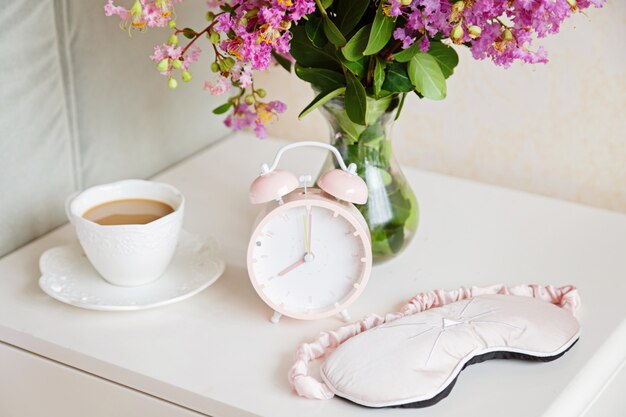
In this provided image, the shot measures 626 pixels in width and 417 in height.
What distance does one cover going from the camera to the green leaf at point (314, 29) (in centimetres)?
86

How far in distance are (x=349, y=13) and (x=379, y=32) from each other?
57 mm

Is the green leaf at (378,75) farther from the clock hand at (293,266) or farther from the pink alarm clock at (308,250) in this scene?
the clock hand at (293,266)

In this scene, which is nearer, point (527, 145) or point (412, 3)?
point (412, 3)

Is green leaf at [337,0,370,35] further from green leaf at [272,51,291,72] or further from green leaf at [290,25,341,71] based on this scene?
green leaf at [272,51,291,72]

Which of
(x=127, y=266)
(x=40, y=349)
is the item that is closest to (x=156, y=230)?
(x=127, y=266)

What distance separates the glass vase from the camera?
3.10 ft

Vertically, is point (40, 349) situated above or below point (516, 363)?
below

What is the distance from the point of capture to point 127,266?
0.92 m

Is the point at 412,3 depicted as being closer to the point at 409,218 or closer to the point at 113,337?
the point at 409,218

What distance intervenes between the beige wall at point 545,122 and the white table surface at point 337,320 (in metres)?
0.10

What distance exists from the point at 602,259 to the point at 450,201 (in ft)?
0.76

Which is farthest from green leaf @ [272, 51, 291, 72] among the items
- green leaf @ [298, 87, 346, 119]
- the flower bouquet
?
green leaf @ [298, 87, 346, 119]

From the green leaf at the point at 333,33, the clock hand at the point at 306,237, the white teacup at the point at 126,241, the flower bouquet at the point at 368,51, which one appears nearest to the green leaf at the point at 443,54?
the flower bouquet at the point at 368,51

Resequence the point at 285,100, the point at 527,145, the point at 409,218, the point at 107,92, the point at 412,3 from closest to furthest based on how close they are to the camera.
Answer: the point at 412,3
the point at 409,218
the point at 107,92
the point at 527,145
the point at 285,100
